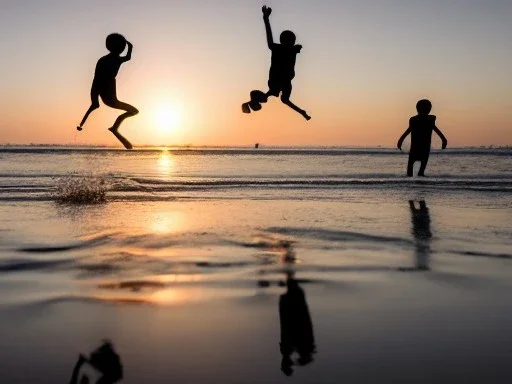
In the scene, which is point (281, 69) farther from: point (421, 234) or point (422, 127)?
point (422, 127)

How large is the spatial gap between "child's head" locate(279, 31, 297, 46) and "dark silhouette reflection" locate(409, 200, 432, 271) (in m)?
3.57

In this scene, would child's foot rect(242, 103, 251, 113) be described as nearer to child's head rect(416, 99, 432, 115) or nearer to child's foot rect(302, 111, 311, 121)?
child's foot rect(302, 111, 311, 121)

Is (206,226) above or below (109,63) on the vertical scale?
below

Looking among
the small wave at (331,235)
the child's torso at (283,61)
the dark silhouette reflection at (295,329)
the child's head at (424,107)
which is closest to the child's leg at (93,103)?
the child's torso at (283,61)

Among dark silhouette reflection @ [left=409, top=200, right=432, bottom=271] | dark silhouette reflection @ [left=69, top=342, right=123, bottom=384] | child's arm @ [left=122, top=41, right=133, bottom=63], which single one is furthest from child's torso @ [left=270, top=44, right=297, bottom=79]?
dark silhouette reflection @ [left=69, top=342, right=123, bottom=384]

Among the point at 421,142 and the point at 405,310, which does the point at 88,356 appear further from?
the point at 421,142

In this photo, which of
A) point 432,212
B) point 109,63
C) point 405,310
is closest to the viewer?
point 405,310

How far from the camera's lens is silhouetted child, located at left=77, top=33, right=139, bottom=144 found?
9055mm

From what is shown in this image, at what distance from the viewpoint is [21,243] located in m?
8.34

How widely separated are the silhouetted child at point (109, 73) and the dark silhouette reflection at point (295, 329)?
511cm

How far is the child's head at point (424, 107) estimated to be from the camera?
17.0 m

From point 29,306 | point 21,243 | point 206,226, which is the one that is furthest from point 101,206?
point 29,306

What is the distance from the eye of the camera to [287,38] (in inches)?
371

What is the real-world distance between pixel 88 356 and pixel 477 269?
449 cm
